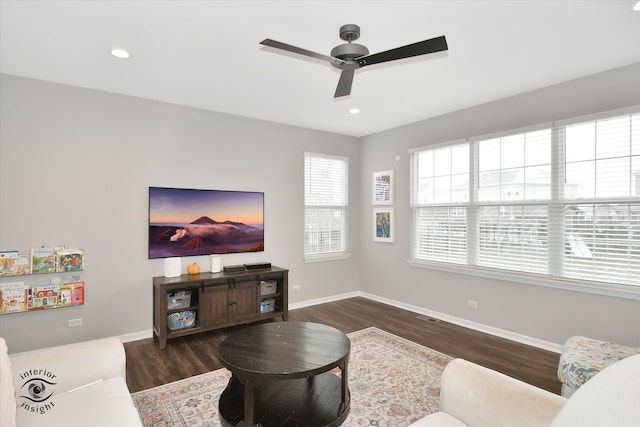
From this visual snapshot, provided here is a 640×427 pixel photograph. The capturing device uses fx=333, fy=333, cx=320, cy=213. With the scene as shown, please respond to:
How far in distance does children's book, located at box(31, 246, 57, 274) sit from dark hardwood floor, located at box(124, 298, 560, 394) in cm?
114

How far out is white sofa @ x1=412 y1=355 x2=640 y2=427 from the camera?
84cm

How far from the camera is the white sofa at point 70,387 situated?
5.03 ft

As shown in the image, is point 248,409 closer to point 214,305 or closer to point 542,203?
point 214,305

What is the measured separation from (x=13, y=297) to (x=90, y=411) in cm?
246

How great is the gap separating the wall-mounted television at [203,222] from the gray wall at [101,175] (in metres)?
0.11

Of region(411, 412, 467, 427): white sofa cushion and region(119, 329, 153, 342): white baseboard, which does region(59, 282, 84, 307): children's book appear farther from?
region(411, 412, 467, 427): white sofa cushion

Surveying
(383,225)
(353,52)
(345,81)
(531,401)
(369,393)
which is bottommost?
(369,393)

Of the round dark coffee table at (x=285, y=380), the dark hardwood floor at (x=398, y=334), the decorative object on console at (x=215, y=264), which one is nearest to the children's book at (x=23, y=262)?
the dark hardwood floor at (x=398, y=334)

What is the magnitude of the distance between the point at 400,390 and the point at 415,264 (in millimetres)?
2428

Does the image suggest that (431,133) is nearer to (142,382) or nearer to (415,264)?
(415,264)

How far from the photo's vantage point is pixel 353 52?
221 cm

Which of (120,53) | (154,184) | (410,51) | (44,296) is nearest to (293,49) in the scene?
(410,51)

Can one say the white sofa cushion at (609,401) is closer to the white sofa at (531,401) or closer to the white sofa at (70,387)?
the white sofa at (531,401)

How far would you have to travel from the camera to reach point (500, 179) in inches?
158
